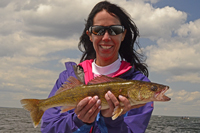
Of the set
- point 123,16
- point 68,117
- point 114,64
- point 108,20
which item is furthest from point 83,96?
point 123,16

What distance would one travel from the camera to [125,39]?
6.16 metres

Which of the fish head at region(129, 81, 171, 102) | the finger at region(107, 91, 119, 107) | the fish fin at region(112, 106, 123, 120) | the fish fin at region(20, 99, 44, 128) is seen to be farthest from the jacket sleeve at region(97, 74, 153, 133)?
the fish fin at region(20, 99, 44, 128)

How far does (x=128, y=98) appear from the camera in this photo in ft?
13.8

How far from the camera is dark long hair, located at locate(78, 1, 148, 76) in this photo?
5430 millimetres

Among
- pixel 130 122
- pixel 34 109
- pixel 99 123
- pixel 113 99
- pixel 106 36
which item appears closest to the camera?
pixel 113 99

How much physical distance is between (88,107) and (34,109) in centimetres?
133

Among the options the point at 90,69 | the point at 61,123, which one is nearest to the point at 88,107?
the point at 61,123

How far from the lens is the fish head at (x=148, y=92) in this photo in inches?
165

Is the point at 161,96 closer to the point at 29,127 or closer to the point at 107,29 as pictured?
the point at 107,29

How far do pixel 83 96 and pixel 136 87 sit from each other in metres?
0.99

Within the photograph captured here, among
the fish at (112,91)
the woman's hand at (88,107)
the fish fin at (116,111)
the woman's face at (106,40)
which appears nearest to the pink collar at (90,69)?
the woman's face at (106,40)

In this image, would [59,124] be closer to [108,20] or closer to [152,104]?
[152,104]

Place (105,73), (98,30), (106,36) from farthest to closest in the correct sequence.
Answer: (105,73)
(98,30)
(106,36)

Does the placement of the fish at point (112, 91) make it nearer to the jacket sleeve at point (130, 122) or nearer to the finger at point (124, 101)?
the finger at point (124, 101)
